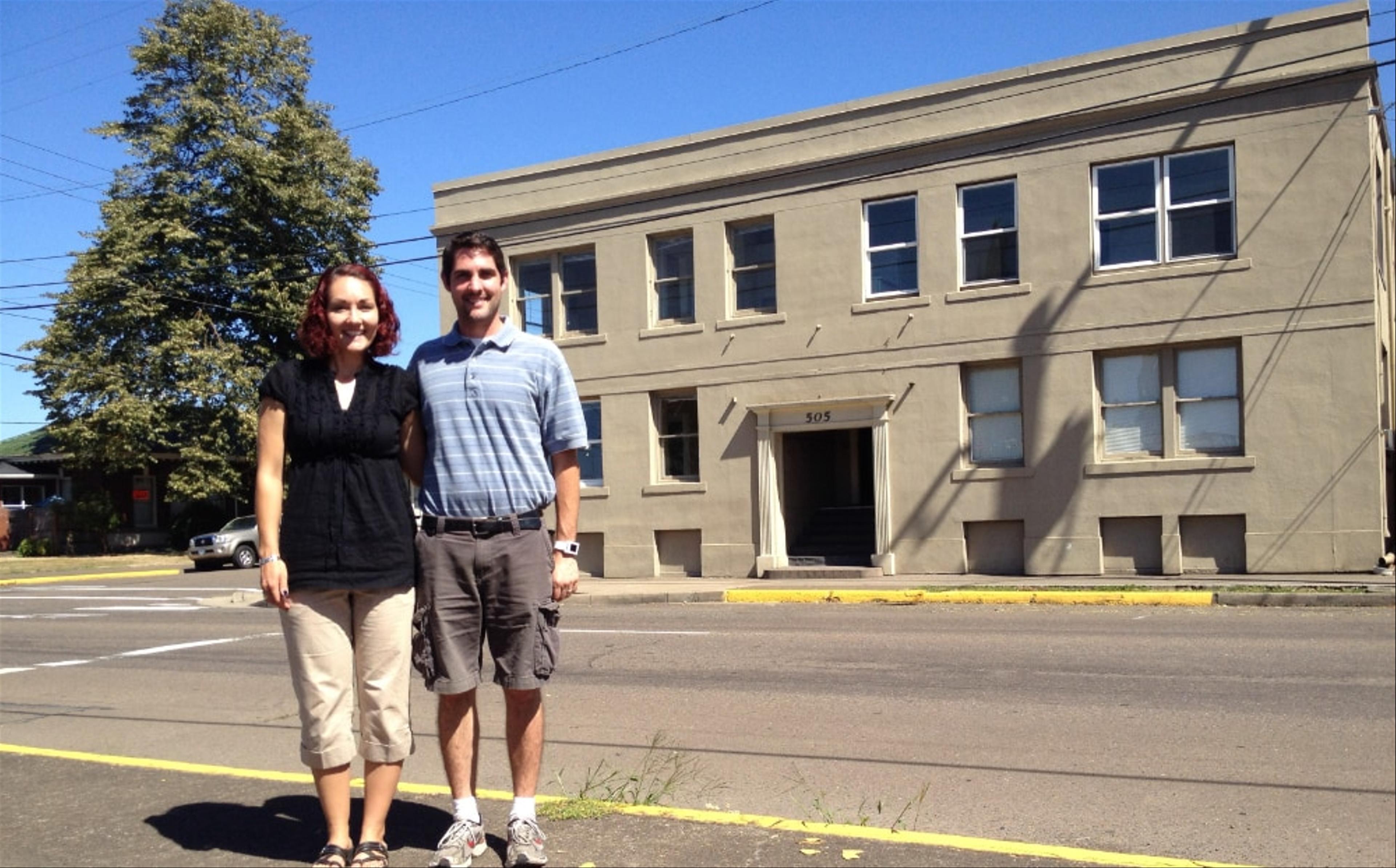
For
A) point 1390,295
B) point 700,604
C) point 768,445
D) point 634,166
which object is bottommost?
point 700,604

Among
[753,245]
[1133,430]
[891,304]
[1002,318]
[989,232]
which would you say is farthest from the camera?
[753,245]

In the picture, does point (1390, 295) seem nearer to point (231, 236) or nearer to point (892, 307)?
point (892, 307)

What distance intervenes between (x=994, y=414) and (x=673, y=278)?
641 centimetres

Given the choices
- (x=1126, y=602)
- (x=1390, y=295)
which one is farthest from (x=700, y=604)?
(x=1390, y=295)

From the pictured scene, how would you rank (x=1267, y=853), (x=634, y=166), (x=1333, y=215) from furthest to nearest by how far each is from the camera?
(x=634, y=166), (x=1333, y=215), (x=1267, y=853)

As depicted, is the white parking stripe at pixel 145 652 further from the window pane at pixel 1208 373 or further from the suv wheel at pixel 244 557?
the suv wheel at pixel 244 557

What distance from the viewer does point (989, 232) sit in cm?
1920

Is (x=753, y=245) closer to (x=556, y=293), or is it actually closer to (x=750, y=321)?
(x=750, y=321)

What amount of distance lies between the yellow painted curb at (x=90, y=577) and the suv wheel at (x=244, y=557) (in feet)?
4.58

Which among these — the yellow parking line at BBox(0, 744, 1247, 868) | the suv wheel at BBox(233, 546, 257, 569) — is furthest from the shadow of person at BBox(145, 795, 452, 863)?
the suv wheel at BBox(233, 546, 257, 569)

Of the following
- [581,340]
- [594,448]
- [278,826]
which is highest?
[581,340]

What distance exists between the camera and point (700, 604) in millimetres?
17047

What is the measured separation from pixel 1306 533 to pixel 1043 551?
11.8ft

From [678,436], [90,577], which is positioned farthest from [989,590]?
[90,577]
